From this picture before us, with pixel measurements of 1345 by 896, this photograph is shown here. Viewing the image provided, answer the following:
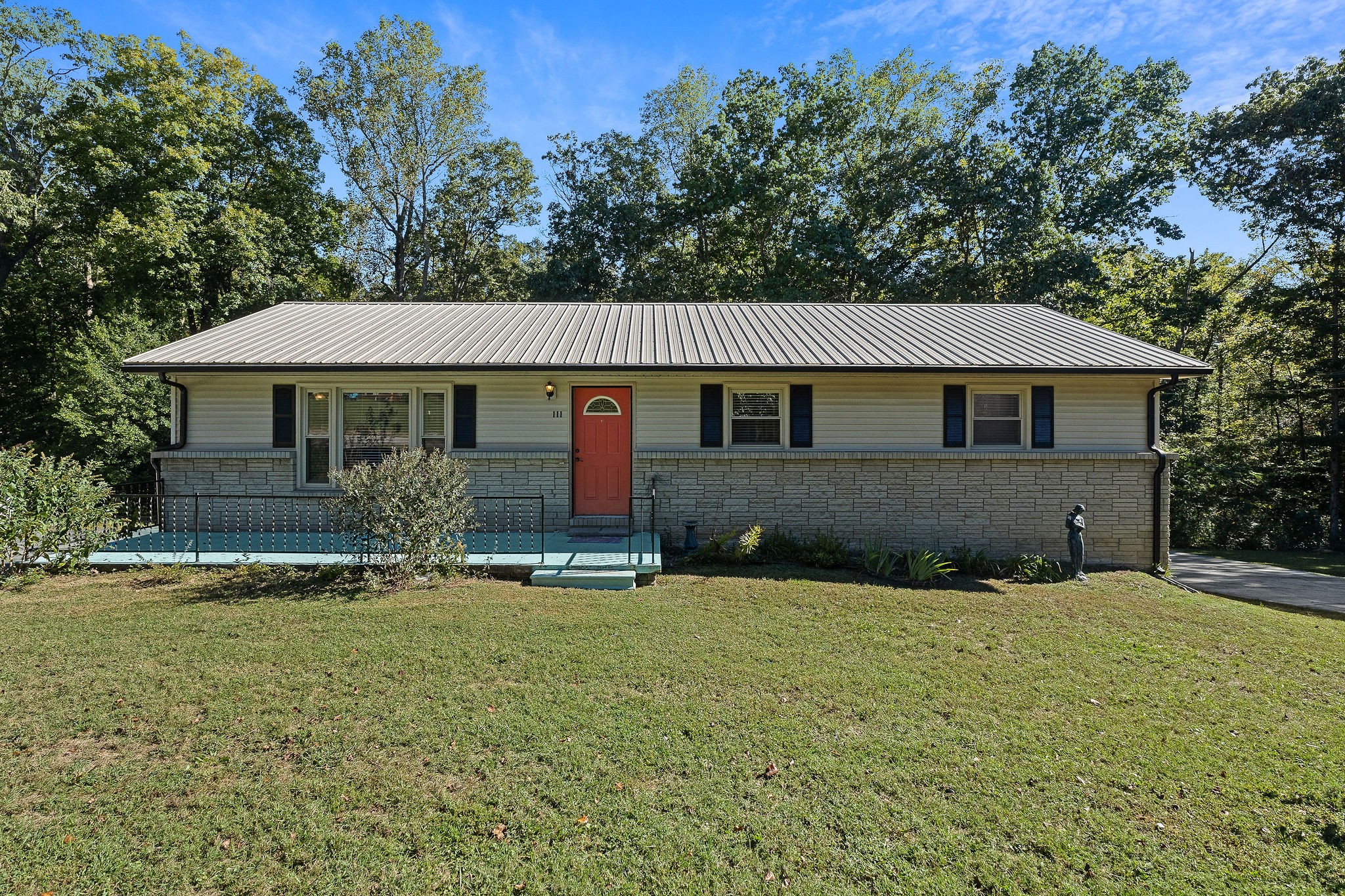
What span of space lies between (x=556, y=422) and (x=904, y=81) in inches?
830

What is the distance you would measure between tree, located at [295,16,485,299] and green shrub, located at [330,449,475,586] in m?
19.3

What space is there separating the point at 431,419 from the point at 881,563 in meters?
7.43

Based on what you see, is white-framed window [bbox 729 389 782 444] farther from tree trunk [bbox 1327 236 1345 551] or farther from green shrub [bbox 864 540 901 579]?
tree trunk [bbox 1327 236 1345 551]

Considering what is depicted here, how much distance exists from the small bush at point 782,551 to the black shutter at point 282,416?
7.83 m

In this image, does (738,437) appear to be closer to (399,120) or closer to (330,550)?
(330,550)

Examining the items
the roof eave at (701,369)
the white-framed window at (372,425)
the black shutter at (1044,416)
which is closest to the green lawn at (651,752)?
the white-framed window at (372,425)

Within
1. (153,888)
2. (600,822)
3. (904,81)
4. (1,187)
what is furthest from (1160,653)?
(1,187)

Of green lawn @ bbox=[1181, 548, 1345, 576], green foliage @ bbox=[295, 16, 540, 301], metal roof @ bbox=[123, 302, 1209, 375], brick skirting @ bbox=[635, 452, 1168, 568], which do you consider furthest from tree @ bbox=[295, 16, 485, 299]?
green lawn @ bbox=[1181, 548, 1345, 576]

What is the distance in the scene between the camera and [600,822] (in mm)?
3186

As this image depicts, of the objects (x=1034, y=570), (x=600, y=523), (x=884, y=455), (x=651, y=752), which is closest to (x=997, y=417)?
(x=884, y=455)

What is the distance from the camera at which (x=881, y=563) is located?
8.42 meters

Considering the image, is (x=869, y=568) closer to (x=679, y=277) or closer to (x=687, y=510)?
(x=687, y=510)

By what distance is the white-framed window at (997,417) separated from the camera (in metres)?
9.95

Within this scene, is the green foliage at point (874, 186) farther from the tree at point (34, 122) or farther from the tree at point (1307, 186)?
the tree at point (34, 122)
